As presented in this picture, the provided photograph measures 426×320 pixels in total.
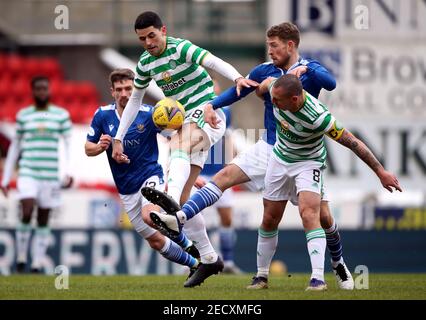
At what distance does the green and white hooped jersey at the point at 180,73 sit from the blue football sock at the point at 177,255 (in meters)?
1.46

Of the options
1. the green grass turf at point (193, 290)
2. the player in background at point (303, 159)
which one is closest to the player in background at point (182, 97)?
the green grass turf at point (193, 290)

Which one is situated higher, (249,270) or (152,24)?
(152,24)

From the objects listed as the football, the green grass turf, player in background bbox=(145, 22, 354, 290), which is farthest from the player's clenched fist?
the green grass turf

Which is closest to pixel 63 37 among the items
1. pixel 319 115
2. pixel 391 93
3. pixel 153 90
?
pixel 153 90

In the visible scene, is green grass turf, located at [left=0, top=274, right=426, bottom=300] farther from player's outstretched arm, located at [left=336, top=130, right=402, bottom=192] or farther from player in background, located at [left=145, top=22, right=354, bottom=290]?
player's outstretched arm, located at [left=336, top=130, right=402, bottom=192]

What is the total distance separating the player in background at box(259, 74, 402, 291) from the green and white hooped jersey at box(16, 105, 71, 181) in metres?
5.55

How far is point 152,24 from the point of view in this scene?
10.3 meters

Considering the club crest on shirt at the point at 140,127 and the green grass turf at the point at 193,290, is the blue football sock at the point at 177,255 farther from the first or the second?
the club crest on shirt at the point at 140,127

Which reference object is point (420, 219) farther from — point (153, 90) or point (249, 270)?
point (153, 90)

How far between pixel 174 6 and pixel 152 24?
1208cm

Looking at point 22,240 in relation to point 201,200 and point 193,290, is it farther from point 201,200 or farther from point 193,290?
point 201,200

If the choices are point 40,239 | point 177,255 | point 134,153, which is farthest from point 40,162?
point 177,255

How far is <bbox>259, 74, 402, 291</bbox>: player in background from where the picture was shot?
30.7ft

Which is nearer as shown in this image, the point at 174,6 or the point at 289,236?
the point at 289,236
